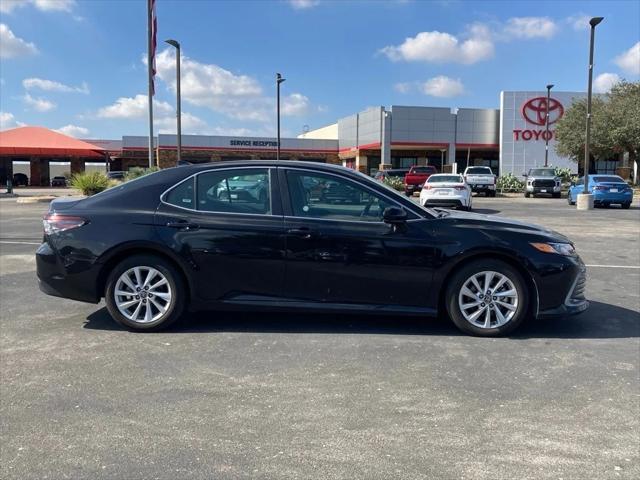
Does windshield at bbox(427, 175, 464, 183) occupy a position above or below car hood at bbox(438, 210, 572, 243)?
above

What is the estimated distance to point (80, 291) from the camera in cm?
542

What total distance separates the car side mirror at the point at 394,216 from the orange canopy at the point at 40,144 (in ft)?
154

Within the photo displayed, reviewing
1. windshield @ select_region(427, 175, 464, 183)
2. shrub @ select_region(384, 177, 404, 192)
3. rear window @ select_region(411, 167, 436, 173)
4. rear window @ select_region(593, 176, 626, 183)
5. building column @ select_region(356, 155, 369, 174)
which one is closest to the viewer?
windshield @ select_region(427, 175, 464, 183)

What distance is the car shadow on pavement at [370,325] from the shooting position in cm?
546

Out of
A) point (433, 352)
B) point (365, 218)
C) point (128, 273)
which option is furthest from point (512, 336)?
point (128, 273)

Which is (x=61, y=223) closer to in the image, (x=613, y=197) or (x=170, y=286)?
(x=170, y=286)

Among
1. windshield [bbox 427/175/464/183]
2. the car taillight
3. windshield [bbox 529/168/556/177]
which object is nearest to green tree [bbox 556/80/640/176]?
windshield [bbox 529/168/556/177]

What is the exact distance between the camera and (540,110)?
48.6 m

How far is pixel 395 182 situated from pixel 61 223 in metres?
30.4

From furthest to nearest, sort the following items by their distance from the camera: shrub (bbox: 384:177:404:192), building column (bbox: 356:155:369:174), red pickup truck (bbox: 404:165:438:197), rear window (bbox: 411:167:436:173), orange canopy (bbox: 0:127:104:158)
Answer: building column (bbox: 356:155:369:174)
orange canopy (bbox: 0:127:104:158)
shrub (bbox: 384:177:404:192)
rear window (bbox: 411:167:436:173)
red pickup truck (bbox: 404:165:438:197)

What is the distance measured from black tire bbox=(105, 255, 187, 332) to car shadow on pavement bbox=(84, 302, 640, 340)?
19cm

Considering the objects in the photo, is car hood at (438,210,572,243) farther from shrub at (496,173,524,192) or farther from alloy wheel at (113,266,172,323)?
shrub at (496,173,524,192)

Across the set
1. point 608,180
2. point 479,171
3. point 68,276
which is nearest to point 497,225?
point 68,276

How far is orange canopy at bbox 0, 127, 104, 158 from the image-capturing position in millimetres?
46000
